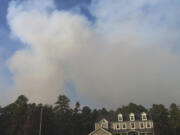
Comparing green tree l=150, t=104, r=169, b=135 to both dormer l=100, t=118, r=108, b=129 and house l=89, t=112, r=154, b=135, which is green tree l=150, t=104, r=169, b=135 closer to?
house l=89, t=112, r=154, b=135

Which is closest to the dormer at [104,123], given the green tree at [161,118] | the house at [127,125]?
the house at [127,125]

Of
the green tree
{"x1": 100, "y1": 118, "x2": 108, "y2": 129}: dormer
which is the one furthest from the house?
the green tree

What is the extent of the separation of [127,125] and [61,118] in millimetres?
25013

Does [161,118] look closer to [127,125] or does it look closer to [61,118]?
[127,125]

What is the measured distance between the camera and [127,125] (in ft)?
208

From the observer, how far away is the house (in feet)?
200

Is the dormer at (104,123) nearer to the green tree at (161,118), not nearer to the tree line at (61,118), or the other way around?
the tree line at (61,118)

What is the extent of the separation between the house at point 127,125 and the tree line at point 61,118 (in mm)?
3944

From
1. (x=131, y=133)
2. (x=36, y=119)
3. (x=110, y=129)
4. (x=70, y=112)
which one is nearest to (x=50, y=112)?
(x=70, y=112)

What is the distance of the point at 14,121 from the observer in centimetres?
6531

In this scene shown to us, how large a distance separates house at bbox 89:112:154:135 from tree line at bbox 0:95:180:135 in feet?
12.9

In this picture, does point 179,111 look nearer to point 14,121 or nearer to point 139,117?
point 139,117

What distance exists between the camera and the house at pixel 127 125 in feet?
200

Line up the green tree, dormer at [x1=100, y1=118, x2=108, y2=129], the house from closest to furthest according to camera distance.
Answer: the house
dormer at [x1=100, y1=118, x2=108, y2=129]
the green tree
